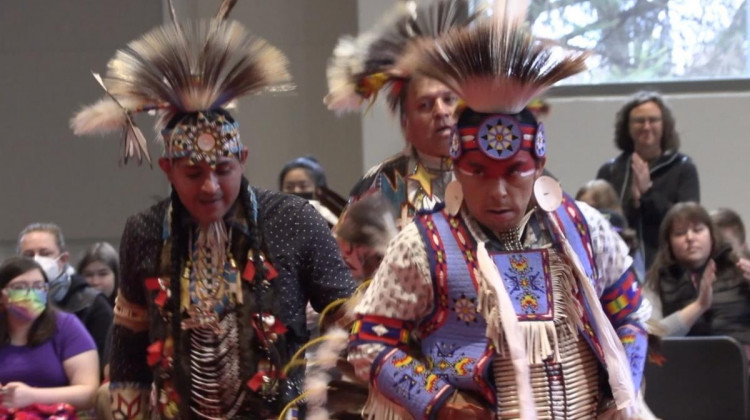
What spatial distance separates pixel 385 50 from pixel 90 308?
233 centimetres

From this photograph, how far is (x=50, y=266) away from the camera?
559 cm

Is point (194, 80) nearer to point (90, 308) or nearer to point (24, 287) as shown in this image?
point (24, 287)

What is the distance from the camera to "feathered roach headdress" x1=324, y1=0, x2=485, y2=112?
347 cm

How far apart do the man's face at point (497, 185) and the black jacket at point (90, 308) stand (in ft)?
9.75

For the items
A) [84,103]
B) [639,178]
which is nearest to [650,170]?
[639,178]

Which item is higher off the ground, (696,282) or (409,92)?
(409,92)

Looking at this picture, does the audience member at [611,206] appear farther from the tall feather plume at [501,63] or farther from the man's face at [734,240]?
the tall feather plume at [501,63]

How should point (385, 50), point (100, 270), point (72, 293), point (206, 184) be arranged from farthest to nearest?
1. point (100, 270)
2. point (72, 293)
3. point (385, 50)
4. point (206, 184)

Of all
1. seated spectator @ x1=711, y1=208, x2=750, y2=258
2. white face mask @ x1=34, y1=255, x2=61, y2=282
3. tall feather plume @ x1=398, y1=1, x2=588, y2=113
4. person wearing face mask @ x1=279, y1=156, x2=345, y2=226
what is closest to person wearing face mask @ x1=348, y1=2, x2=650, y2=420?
tall feather plume @ x1=398, y1=1, x2=588, y2=113

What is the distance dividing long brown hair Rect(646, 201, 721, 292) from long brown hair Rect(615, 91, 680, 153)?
60cm

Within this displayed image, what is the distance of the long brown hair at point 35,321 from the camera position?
15.6 ft

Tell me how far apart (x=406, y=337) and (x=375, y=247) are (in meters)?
0.74

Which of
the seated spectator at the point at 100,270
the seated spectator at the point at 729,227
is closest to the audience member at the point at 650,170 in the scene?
the seated spectator at the point at 729,227

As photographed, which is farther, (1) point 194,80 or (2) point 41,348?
(2) point 41,348
